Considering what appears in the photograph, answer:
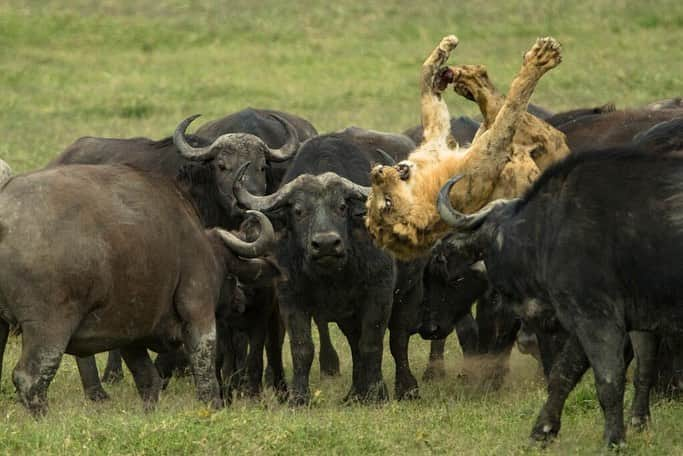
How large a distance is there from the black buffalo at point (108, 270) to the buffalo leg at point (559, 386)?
2.70m

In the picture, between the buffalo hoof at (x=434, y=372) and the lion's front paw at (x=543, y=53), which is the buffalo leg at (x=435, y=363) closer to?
the buffalo hoof at (x=434, y=372)

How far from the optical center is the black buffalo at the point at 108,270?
30.3ft

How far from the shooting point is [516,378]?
41.7 ft

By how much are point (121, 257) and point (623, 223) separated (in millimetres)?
3484

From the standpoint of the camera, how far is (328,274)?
1126 centimetres

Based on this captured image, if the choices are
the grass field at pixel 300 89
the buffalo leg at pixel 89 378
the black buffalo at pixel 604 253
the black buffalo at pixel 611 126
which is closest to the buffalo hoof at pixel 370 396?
the grass field at pixel 300 89

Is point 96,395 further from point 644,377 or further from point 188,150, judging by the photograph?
point 644,377

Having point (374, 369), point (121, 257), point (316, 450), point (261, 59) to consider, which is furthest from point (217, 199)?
point (261, 59)

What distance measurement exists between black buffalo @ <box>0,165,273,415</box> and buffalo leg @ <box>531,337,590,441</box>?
2698 millimetres

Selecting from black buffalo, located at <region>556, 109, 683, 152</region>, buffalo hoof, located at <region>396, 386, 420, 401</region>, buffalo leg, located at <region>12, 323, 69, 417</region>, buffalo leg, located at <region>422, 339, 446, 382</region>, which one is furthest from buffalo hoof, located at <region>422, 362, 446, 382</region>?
buffalo leg, located at <region>12, 323, 69, 417</region>

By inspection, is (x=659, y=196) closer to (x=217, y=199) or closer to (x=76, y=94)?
(x=217, y=199)

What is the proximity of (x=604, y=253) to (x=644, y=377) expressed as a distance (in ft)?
4.99

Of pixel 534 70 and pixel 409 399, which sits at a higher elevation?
pixel 534 70

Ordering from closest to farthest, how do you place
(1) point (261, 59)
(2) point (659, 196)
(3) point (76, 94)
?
(2) point (659, 196), (3) point (76, 94), (1) point (261, 59)
